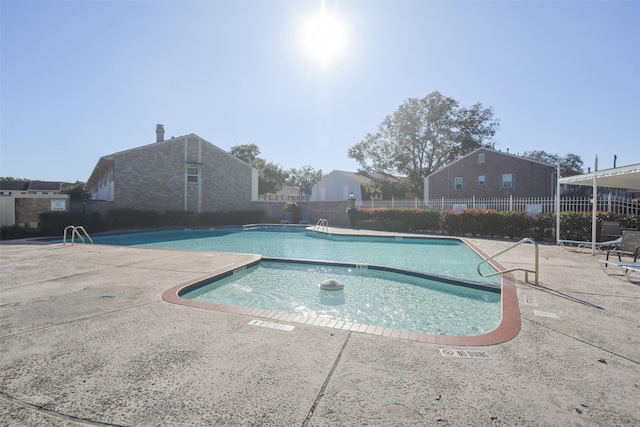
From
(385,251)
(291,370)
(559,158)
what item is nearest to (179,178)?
(385,251)

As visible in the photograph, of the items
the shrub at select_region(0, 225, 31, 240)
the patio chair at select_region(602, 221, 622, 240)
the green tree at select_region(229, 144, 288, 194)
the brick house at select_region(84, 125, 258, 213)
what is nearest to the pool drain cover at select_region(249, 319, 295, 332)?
the patio chair at select_region(602, 221, 622, 240)

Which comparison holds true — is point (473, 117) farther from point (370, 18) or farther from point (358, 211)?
point (370, 18)

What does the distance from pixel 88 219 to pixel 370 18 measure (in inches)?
665

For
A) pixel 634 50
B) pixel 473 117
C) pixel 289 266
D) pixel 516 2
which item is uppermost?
pixel 473 117

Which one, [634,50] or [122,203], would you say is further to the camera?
[122,203]

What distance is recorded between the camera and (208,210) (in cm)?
2441

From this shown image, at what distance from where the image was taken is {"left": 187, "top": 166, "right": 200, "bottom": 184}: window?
76.9 ft

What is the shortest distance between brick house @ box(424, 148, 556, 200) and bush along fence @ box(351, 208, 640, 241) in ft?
38.7

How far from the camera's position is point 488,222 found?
1426cm

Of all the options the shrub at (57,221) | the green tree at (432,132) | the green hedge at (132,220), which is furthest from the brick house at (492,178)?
the shrub at (57,221)

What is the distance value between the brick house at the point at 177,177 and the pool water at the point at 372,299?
17.1m

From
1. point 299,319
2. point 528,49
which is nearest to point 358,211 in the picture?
point 528,49

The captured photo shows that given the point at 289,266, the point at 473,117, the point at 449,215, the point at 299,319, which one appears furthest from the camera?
the point at 473,117

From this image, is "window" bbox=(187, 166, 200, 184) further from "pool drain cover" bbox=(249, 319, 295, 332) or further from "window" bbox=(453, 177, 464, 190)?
"pool drain cover" bbox=(249, 319, 295, 332)
